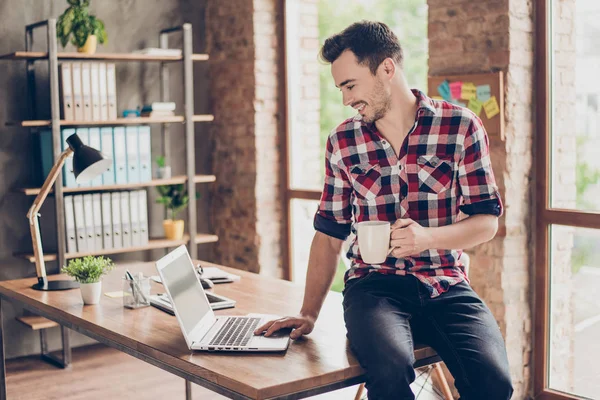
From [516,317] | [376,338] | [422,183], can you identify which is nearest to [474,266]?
[516,317]

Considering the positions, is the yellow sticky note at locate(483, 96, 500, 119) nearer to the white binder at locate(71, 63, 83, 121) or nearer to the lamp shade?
the lamp shade

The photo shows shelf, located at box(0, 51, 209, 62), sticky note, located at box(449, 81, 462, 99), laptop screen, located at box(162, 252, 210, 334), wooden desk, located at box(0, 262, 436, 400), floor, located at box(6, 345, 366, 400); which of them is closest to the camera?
wooden desk, located at box(0, 262, 436, 400)

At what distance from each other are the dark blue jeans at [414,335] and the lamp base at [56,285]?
1.24m

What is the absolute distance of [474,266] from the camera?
3.70m

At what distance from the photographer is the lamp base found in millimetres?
3029

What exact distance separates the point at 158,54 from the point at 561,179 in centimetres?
241

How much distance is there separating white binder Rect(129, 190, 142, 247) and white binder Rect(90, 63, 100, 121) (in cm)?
50

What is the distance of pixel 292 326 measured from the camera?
7.32ft

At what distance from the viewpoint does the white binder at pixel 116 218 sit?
4.61 m

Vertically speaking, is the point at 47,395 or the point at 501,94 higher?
the point at 501,94

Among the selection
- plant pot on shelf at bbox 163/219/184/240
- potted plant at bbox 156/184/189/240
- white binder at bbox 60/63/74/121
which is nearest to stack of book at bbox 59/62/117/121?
white binder at bbox 60/63/74/121

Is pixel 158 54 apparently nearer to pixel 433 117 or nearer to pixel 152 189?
pixel 152 189

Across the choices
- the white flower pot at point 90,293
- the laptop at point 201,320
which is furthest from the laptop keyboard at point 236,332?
the white flower pot at point 90,293

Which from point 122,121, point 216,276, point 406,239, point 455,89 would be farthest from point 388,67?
point 122,121
